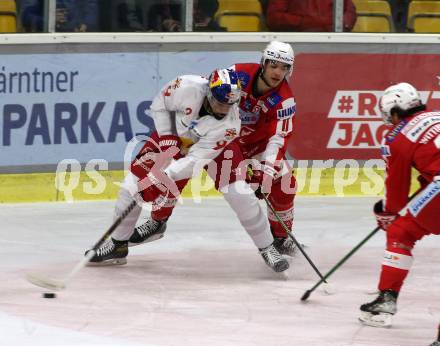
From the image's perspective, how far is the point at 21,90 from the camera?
27.5 feet

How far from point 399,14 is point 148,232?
328 cm

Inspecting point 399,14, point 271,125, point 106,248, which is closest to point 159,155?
point 106,248

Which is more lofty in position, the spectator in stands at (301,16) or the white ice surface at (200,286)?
the spectator in stands at (301,16)

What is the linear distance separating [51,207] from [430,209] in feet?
11.8

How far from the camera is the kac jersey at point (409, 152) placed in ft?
17.3

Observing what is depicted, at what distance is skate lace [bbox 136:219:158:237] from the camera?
7.15 metres

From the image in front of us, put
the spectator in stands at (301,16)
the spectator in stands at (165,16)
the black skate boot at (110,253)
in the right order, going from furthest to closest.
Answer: the spectator in stands at (301,16) → the spectator in stands at (165,16) → the black skate boot at (110,253)

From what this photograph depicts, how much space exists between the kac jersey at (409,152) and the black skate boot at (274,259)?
4.21ft

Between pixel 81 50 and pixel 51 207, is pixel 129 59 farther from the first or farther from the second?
pixel 51 207

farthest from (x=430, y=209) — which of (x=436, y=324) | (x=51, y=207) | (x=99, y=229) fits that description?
(x=51, y=207)

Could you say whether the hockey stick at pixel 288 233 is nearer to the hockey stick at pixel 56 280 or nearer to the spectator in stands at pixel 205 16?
the hockey stick at pixel 56 280

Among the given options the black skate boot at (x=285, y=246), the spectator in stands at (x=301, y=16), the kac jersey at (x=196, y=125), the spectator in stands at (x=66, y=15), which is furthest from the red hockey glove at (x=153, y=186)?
the spectator in stands at (x=301, y=16)

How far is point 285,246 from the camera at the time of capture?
7.27m

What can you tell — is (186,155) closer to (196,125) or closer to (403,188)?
(196,125)
